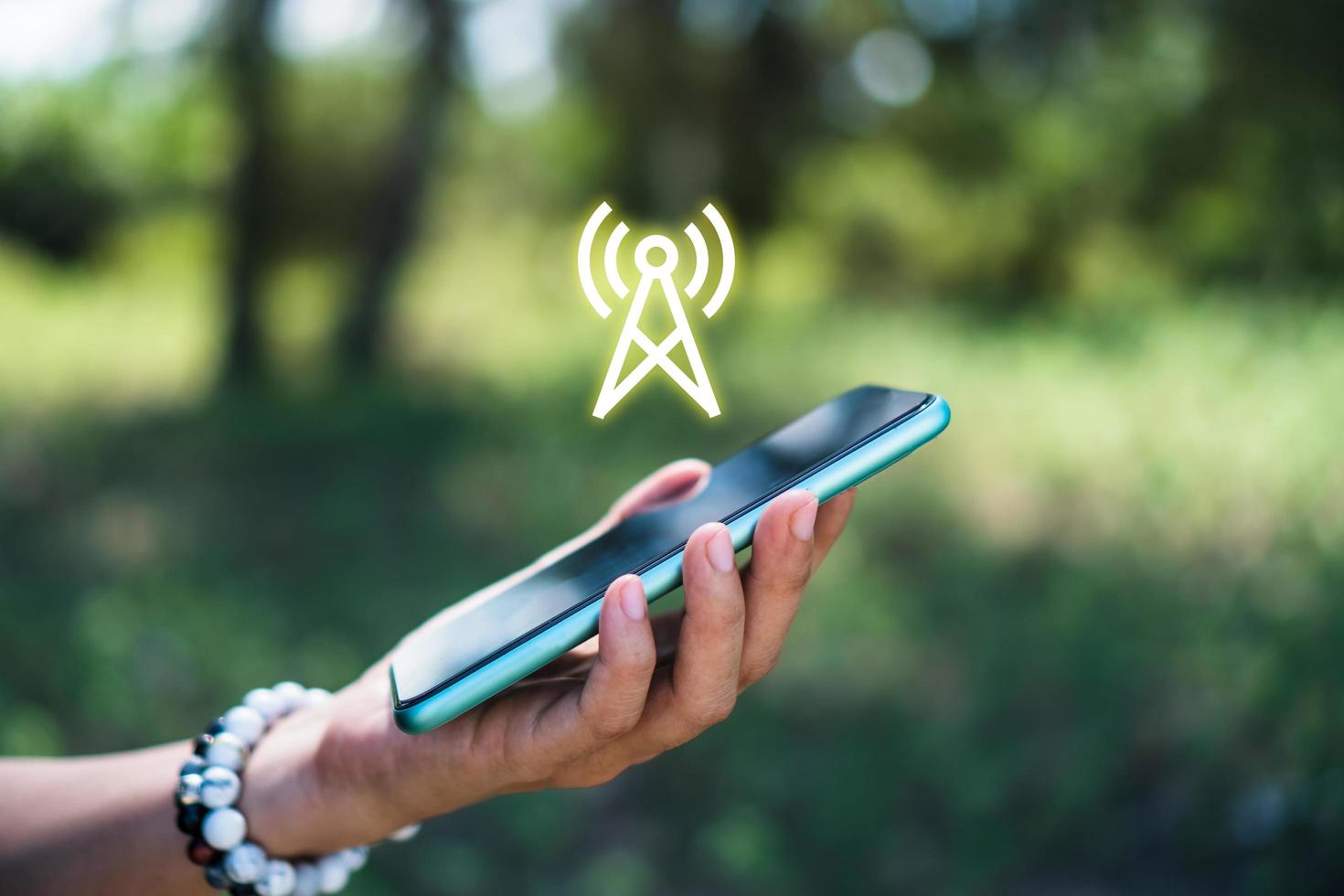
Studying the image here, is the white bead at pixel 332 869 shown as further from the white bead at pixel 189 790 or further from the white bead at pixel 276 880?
the white bead at pixel 189 790

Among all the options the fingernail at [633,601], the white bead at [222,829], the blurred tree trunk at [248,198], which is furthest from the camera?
the blurred tree trunk at [248,198]

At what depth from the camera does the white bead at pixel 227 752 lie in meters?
1.38

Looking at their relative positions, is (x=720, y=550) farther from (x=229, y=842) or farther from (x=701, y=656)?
(x=229, y=842)

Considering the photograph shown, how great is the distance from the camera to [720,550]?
43.4 inches

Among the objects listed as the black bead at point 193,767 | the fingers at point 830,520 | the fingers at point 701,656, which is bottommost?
the fingers at point 701,656

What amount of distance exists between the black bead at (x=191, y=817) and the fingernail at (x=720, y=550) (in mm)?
771

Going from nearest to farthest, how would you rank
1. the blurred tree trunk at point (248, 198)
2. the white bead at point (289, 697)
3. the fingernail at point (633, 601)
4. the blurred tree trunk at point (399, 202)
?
the fingernail at point (633, 601) < the white bead at point (289, 697) < the blurred tree trunk at point (248, 198) < the blurred tree trunk at point (399, 202)

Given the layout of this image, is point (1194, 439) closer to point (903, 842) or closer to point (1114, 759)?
point (1114, 759)

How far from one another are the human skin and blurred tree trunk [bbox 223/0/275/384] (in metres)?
6.07

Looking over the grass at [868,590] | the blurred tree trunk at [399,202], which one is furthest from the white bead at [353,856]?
the blurred tree trunk at [399,202]

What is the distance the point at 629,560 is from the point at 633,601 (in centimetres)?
20

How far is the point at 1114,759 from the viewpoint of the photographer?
2.98 meters

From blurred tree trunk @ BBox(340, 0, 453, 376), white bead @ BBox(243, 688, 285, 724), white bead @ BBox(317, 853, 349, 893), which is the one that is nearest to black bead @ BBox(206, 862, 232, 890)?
white bead @ BBox(317, 853, 349, 893)

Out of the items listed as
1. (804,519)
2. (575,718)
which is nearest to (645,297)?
A: (804,519)
